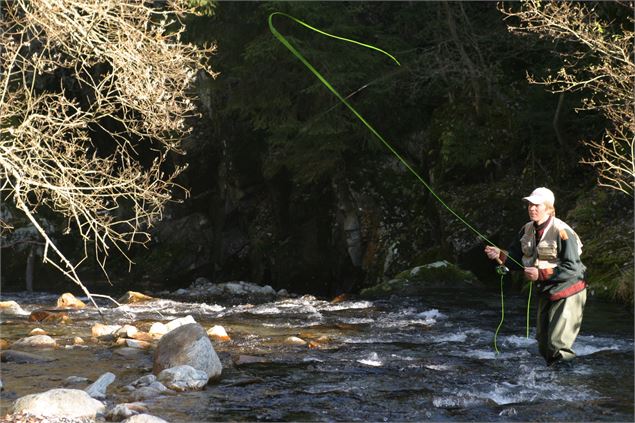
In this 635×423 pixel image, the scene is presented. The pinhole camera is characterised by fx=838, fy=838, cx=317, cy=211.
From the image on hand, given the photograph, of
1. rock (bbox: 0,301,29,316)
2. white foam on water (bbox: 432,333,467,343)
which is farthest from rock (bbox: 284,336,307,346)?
rock (bbox: 0,301,29,316)

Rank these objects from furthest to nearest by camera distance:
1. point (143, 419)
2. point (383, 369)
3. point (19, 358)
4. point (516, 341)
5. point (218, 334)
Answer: point (218, 334) < point (516, 341) < point (19, 358) < point (383, 369) < point (143, 419)

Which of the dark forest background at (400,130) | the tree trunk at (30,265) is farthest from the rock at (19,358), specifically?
the tree trunk at (30,265)

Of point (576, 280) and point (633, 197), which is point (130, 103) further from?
point (633, 197)

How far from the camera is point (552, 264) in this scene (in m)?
7.76

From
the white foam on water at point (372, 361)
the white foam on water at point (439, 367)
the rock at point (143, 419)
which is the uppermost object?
the rock at point (143, 419)

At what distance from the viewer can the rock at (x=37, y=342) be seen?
1100 centimetres

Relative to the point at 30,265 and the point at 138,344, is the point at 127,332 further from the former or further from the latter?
the point at 30,265

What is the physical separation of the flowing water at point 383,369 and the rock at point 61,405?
0.58 meters

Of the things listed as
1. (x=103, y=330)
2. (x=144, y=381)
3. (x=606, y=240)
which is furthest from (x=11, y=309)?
(x=606, y=240)

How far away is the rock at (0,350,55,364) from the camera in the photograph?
10008mm

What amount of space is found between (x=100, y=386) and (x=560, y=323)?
4485 millimetres

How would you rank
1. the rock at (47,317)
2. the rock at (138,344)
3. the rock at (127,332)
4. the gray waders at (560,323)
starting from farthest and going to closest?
the rock at (47,317), the rock at (127,332), the rock at (138,344), the gray waders at (560,323)

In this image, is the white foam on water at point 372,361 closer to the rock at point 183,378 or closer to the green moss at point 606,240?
the rock at point 183,378

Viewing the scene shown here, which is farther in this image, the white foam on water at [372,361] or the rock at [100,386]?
the white foam on water at [372,361]
